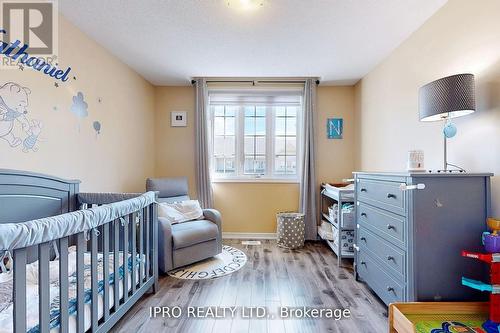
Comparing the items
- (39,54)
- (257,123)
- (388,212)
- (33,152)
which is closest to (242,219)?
(257,123)

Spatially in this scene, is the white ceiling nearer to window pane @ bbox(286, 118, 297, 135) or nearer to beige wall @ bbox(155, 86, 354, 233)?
beige wall @ bbox(155, 86, 354, 233)

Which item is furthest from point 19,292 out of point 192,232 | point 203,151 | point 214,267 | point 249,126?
point 249,126

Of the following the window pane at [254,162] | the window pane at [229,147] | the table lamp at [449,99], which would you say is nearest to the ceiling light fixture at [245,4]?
the table lamp at [449,99]

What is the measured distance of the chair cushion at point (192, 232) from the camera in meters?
2.54

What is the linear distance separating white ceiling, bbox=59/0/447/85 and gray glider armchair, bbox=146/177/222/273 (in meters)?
1.54

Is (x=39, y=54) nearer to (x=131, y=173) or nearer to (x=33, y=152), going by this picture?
(x=33, y=152)

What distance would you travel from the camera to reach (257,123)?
12.5 ft

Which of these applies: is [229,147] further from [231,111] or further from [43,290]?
[43,290]

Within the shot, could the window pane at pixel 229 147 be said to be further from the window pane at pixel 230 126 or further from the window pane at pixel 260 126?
the window pane at pixel 260 126

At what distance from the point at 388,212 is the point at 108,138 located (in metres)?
2.71

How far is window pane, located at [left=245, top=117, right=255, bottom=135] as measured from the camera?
12.5 ft

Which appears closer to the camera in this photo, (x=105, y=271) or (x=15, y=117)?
(x=105, y=271)

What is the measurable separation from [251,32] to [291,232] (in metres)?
2.38

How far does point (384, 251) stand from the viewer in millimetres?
1850
